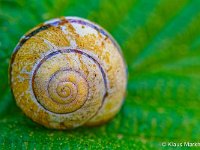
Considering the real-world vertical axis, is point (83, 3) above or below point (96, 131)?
above

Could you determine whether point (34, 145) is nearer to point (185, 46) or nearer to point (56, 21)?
point (56, 21)

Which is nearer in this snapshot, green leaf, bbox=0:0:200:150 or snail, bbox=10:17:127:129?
snail, bbox=10:17:127:129

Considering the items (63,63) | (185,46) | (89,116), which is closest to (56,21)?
(63,63)

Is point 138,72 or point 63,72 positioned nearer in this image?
point 63,72

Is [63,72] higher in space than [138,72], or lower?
lower
